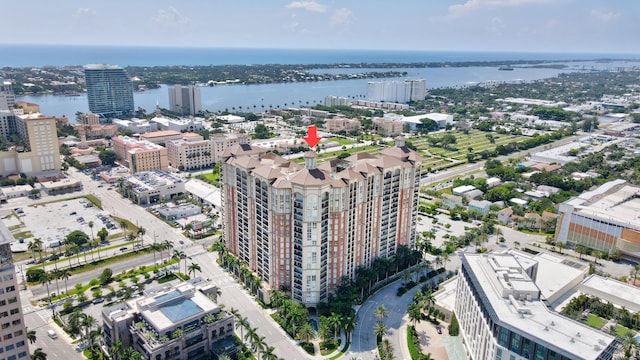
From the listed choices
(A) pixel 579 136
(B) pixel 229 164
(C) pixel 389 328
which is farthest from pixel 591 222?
(A) pixel 579 136

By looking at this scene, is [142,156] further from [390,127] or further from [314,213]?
[390,127]

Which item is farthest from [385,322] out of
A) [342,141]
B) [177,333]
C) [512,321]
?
[342,141]

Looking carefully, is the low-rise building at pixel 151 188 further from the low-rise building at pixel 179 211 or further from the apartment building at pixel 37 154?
the apartment building at pixel 37 154

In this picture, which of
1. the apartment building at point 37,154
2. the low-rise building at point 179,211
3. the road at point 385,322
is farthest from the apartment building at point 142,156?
the road at point 385,322

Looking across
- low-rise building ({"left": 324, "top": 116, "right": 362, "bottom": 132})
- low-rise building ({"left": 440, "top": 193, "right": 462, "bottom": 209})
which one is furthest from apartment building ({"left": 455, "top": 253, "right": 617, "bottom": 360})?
low-rise building ({"left": 324, "top": 116, "right": 362, "bottom": 132})

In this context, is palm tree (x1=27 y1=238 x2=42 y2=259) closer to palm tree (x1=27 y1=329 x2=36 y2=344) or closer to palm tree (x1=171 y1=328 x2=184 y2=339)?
palm tree (x1=27 y1=329 x2=36 y2=344)
